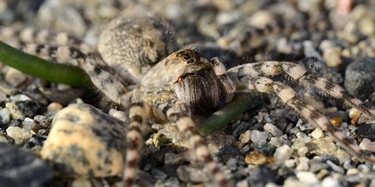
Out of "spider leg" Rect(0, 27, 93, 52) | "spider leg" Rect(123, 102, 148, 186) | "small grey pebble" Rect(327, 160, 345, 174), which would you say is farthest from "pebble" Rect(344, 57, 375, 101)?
"spider leg" Rect(0, 27, 93, 52)

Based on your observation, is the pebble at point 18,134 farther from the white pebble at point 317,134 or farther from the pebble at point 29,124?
the white pebble at point 317,134

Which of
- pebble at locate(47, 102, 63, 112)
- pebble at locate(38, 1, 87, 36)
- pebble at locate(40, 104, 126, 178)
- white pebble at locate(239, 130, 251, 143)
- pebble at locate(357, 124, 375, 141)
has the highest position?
pebble at locate(38, 1, 87, 36)

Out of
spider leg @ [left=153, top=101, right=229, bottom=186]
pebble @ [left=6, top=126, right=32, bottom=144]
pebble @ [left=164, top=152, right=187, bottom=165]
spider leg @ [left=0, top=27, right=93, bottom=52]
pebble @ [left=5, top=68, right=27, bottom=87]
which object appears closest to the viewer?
spider leg @ [left=153, top=101, right=229, bottom=186]

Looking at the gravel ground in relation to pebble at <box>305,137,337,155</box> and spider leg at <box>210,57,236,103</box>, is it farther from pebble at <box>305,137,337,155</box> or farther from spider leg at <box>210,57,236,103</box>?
spider leg at <box>210,57,236,103</box>

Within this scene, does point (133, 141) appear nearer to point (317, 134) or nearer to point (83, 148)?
point (83, 148)

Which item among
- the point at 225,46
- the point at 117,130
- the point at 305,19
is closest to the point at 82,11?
the point at 225,46

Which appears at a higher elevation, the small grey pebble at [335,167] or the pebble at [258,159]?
the pebble at [258,159]

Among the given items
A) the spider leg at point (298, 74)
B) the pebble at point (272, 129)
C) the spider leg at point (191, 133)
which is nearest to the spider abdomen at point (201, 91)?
the spider leg at point (191, 133)
